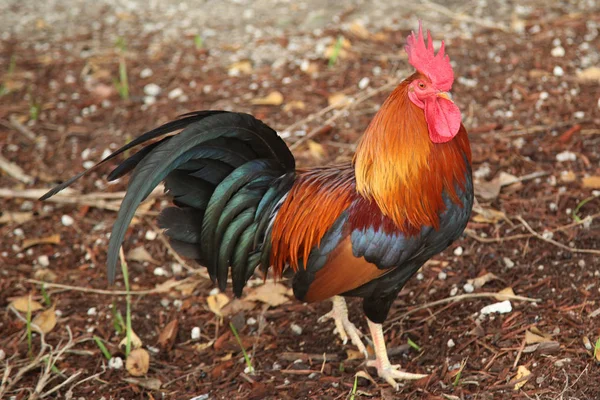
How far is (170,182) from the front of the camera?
10.8 feet

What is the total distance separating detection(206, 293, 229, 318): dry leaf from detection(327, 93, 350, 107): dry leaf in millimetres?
2026

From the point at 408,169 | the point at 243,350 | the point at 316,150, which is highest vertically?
the point at 408,169

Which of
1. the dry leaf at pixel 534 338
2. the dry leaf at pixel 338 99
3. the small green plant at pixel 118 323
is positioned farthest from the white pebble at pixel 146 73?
the dry leaf at pixel 534 338

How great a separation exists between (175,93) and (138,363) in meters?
3.01

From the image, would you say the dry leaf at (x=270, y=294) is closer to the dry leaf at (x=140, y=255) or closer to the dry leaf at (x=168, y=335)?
the dry leaf at (x=168, y=335)

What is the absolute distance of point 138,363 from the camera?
3859mm

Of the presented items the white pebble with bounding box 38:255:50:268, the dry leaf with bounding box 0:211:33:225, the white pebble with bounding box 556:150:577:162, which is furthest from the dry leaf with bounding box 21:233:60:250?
the white pebble with bounding box 556:150:577:162

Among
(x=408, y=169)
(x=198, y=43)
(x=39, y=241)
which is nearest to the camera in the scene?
(x=408, y=169)

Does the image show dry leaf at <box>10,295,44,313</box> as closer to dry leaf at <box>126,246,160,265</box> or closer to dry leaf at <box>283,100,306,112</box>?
dry leaf at <box>126,246,160,265</box>

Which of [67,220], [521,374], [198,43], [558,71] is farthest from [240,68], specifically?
[521,374]

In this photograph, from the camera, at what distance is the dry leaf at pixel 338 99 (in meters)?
5.72

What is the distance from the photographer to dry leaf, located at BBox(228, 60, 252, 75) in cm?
644

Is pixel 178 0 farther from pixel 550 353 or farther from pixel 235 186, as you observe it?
pixel 550 353

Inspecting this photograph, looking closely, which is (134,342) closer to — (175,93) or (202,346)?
(202,346)
